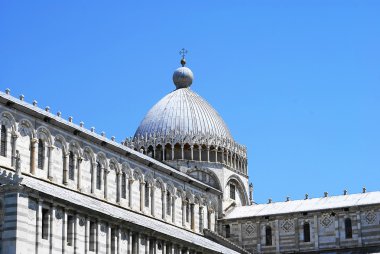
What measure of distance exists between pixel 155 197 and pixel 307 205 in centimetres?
1476

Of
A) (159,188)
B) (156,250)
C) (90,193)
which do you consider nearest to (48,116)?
(90,193)

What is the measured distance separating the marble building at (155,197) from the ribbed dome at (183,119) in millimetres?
108

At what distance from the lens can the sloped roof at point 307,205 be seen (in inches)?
2933

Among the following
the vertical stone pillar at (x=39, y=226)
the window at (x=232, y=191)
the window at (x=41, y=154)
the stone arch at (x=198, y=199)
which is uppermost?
the window at (x=232, y=191)

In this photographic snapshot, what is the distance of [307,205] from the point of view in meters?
76.9

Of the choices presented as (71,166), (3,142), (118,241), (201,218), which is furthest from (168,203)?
(3,142)

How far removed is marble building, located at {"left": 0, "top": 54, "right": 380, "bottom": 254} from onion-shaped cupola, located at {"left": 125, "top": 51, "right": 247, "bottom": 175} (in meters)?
0.09

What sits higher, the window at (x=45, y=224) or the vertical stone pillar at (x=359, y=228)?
the vertical stone pillar at (x=359, y=228)

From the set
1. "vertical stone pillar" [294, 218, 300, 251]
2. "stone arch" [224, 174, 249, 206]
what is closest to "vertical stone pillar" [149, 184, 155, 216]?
"stone arch" [224, 174, 249, 206]

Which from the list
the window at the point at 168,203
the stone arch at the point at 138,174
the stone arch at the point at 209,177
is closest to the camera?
the stone arch at the point at 138,174

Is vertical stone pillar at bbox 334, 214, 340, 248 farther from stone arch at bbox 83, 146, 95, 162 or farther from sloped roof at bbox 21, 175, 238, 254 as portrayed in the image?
stone arch at bbox 83, 146, 95, 162

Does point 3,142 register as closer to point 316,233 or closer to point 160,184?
point 160,184

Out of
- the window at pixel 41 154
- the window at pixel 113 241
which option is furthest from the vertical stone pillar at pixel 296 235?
the window at pixel 41 154

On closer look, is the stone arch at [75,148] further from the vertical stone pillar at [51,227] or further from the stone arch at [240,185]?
the stone arch at [240,185]
